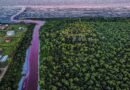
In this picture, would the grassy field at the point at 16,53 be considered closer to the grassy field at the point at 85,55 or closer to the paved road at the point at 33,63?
the paved road at the point at 33,63

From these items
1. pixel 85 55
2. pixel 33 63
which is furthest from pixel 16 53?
pixel 85 55

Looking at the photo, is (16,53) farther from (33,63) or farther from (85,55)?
(85,55)

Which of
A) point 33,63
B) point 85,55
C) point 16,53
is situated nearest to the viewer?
point 33,63

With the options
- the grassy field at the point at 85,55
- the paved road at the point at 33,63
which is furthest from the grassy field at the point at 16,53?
the grassy field at the point at 85,55

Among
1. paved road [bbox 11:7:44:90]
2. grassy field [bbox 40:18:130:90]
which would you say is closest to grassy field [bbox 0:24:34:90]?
paved road [bbox 11:7:44:90]

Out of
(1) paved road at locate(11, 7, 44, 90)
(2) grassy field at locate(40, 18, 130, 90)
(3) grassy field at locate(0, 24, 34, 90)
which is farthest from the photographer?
(1) paved road at locate(11, 7, 44, 90)

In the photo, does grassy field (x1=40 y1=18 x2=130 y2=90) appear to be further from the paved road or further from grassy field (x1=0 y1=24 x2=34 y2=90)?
grassy field (x1=0 y1=24 x2=34 y2=90)

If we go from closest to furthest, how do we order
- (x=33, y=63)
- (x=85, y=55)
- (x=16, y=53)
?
1. (x=33, y=63)
2. (x=85, y=55)
3. (x=16, y=53)

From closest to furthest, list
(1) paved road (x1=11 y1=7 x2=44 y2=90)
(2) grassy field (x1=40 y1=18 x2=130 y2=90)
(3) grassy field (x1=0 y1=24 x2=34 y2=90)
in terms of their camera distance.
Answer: (3) grassy field (x1=0 y1=24 x2=34 y2=90), (2) grassy field (x1=40 y1=18 x2=130 y2=90), (1) paved road (x1=11 y1=7 x2=44 y2=90)

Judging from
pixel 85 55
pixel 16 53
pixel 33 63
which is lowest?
pixel 33 63
